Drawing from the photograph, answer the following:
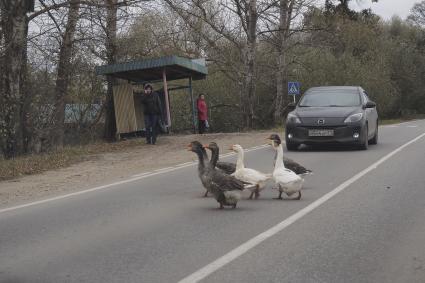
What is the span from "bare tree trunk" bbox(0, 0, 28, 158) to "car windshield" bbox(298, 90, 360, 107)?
8.01 meters

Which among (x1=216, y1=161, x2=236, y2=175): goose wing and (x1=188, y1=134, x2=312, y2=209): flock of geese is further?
(x1=216, y1=161, x2=236, y2=175): goose wing

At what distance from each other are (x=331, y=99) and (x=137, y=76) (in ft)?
29.0

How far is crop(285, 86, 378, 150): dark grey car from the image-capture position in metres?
16.7

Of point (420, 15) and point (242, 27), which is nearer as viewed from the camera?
point (242, 27)

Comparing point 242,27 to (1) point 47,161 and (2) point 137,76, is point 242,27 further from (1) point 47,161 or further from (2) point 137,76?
(1) point 47,161

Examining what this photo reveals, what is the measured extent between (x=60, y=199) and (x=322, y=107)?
29.9 feet

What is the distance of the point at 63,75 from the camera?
22.6m

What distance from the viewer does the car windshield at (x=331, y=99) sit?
17.8 metres

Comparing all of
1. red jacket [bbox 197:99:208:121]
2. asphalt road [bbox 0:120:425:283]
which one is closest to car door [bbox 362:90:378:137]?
asphalt road [bbox 0:120:425:283]

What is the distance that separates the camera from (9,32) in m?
18.6

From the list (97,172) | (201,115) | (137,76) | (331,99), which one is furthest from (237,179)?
(201,115)

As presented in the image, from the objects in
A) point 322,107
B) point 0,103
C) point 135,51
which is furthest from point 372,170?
point 135,51

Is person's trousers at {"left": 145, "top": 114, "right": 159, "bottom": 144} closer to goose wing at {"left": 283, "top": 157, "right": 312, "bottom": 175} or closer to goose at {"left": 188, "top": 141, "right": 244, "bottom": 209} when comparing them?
goose wing at {"left": 283, "top": 157, "right": 312, "bottom": 175}

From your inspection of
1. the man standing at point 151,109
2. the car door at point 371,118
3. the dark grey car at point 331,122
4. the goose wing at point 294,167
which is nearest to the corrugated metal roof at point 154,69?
the man standing at point 151,109
